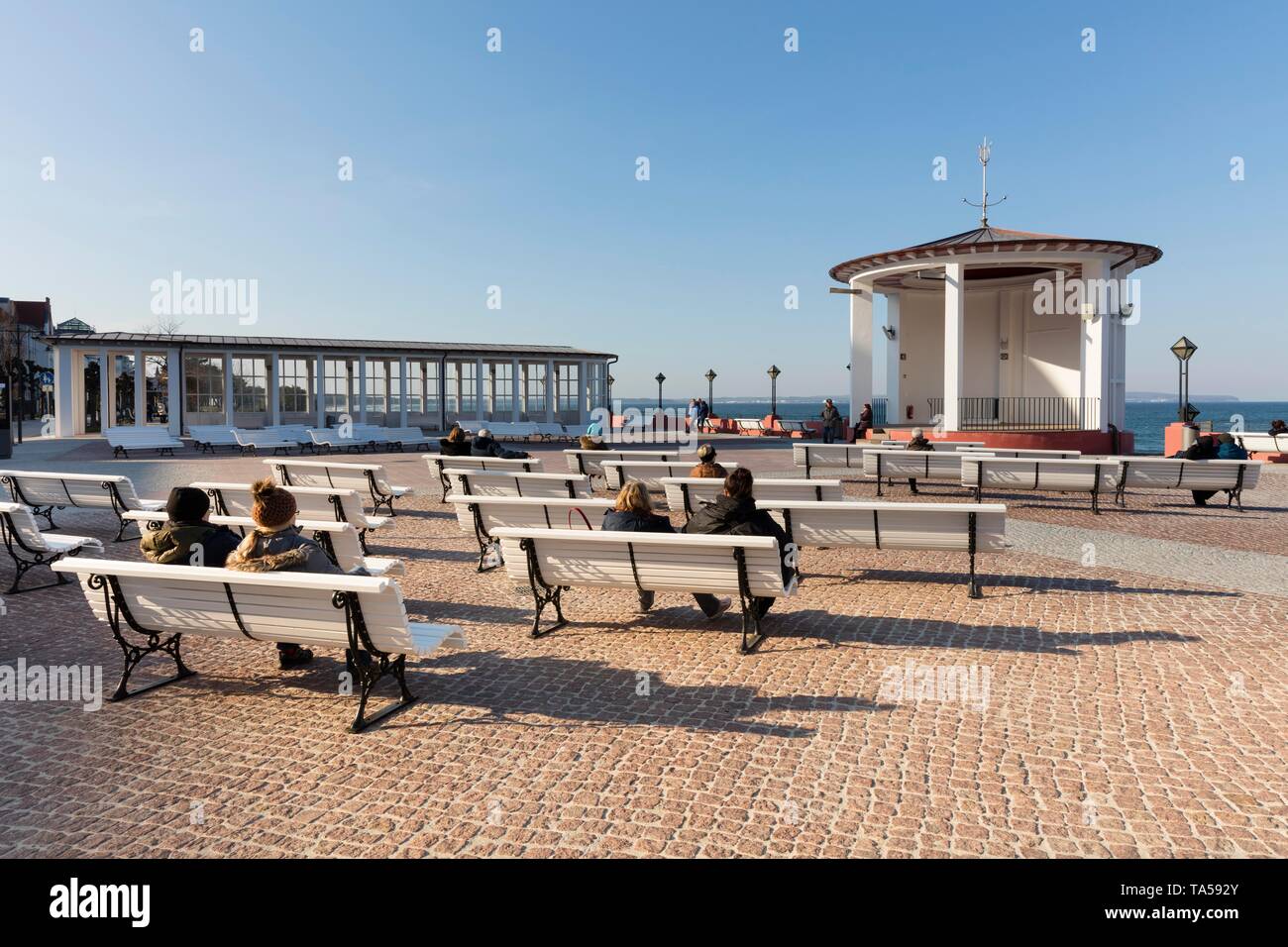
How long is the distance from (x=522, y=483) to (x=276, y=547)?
5917mm

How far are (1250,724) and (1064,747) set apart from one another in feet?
3.86

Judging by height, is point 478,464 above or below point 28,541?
above

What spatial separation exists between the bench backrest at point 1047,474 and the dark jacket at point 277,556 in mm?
10479

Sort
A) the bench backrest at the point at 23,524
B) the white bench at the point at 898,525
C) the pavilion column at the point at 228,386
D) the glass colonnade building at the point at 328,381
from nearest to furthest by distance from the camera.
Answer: the white bench at the point at 898,525 → the bench backrest at the point at 23,524 → the glass colonnade building at the point at 328,381 → the pavilion column at the point at 228,386

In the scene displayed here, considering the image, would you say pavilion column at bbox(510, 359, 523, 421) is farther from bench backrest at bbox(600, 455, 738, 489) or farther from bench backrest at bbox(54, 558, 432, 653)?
bench backrest at bbox(54, 558, 432, 653)

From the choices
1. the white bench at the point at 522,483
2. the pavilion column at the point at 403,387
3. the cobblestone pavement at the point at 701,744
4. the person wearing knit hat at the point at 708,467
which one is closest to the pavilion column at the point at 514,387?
the pavilion column at the point at 403,387

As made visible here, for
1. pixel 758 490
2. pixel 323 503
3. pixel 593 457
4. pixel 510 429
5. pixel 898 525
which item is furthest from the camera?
pixel 510 429

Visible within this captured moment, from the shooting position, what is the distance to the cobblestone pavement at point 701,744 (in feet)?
11.6

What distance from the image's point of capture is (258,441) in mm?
27438

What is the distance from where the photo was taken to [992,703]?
16.6 ft

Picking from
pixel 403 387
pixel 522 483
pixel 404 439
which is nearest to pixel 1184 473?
pixel 522 483

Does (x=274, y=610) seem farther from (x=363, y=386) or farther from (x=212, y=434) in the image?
(x=363, y=386)

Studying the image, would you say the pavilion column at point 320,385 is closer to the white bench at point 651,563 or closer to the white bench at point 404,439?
the white bench at point 404,439
